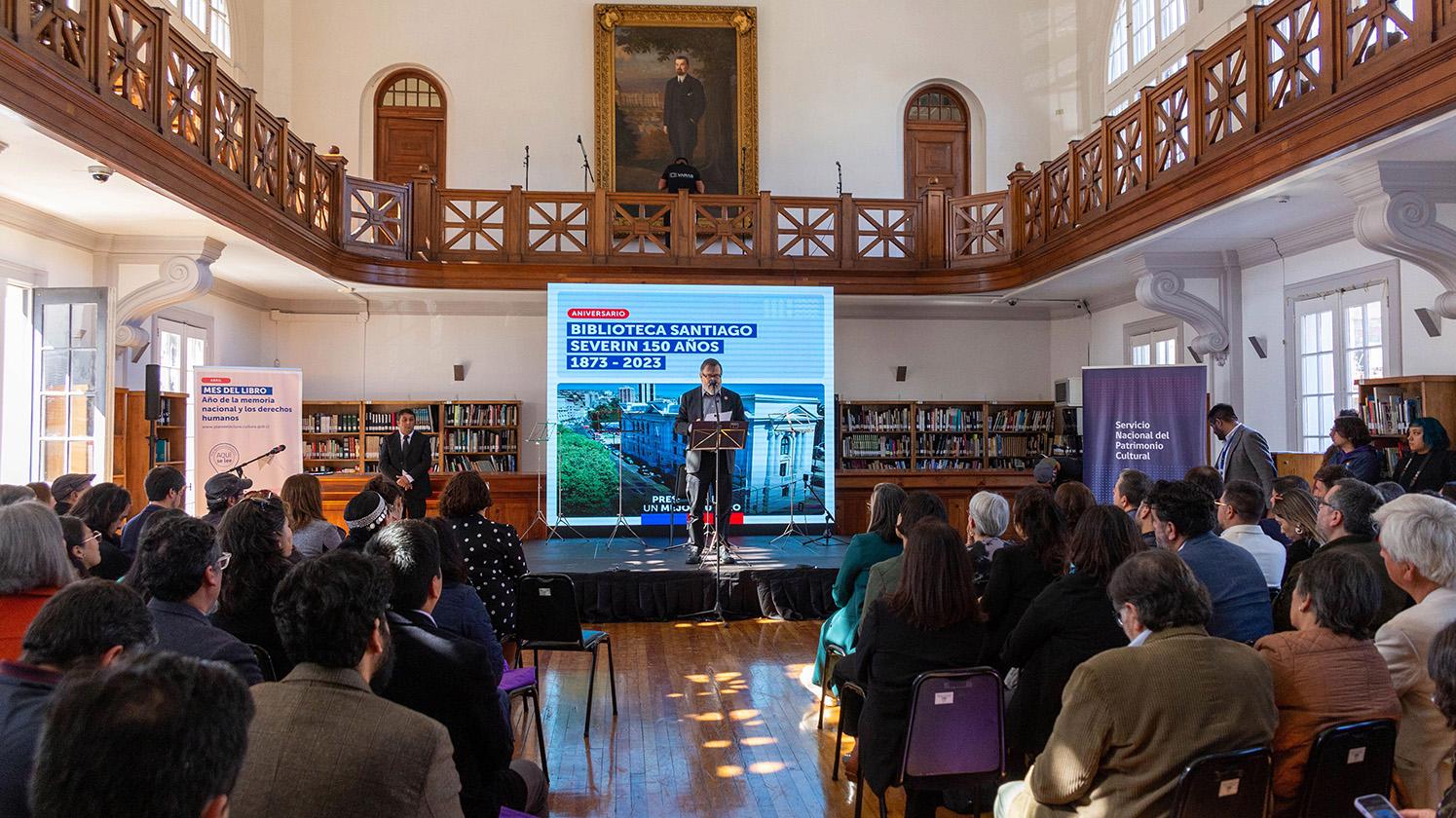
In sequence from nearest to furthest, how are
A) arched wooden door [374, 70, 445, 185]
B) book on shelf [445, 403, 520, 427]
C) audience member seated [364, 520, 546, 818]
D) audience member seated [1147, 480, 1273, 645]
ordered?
audience member seated [364, 520, 546, 818] → audience member seated [1147, 480, 1273, 645] → book on shelf [445, 403, 520, 427] → arched wooden door [374, 70, 445, 185]

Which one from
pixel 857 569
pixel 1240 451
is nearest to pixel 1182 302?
pixel 1240 451

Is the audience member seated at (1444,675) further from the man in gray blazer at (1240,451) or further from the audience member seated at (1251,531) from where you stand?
the man in gray blazer at (1240,451)

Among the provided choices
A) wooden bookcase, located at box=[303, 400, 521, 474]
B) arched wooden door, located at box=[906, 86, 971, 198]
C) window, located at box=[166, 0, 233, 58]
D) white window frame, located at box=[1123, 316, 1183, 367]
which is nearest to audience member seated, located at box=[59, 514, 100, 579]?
wooden bookcase, located at box=[303, 400, 521, 474]

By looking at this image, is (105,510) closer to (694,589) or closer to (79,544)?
(79,544)

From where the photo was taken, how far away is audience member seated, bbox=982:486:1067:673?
12.0ft

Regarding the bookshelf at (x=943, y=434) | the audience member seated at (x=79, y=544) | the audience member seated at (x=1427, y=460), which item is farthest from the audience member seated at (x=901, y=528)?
the bookshelf at (x=943, y=434)

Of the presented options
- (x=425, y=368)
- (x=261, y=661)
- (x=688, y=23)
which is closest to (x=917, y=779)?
(x=261, y=661)

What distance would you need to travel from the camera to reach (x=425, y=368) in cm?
1197

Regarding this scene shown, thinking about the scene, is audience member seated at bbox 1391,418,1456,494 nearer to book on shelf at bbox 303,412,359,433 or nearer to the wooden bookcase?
the wooden bookcase

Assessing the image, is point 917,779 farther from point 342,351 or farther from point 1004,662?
point 342,351

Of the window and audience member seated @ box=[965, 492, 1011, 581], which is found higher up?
the window

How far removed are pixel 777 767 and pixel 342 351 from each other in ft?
30.9

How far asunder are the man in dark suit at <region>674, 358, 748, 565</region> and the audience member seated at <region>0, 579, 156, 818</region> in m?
6.46

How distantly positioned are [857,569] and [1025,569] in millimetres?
998
